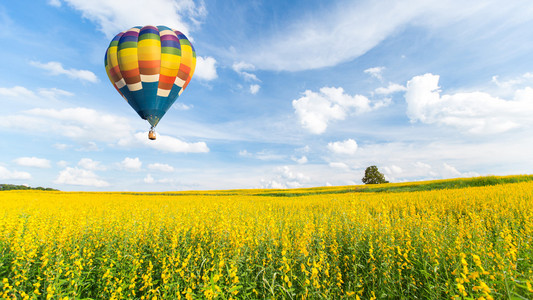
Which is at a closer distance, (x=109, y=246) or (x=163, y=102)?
(x=109, y=246)

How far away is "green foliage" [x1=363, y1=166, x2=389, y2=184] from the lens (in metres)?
54.8

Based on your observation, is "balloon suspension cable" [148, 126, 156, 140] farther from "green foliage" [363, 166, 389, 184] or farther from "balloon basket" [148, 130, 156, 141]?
"green foliage" [363, 166, 389, 184]

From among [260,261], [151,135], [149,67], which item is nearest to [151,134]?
[151,135]

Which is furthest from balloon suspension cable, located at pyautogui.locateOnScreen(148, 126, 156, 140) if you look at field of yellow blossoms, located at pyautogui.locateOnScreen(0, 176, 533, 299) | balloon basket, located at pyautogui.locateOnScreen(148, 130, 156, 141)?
field of yellow blossoms, located at pyautogui.locateOnScreen(0, 176, 533, 299)

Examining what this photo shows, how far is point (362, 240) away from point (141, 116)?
561 inches

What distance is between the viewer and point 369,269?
4.13m

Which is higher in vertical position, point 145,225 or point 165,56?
point 165,56

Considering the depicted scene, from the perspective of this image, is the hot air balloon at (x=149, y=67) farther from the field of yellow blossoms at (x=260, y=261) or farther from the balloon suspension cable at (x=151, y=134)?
the field of yellow blossoms at (x=260, y=261)

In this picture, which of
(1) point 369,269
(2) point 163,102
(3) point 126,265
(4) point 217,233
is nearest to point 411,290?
(1) point 369,269

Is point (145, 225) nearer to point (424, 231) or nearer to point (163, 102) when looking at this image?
point (424, 231)

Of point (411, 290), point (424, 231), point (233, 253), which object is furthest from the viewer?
point (424, 231)

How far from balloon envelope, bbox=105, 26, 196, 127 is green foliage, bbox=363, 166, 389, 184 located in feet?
167

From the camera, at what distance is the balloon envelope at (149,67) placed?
13.4 metres

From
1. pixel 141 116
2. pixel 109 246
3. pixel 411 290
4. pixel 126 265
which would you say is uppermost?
pixel 141 116
